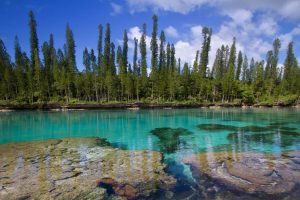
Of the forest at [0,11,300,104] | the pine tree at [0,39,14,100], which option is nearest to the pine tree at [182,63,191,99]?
the forest at [0,11,300,104]

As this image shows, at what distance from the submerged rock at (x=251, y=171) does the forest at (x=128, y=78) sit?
43.0 meters

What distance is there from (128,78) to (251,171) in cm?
4612

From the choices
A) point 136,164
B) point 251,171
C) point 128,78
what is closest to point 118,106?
point 128,78

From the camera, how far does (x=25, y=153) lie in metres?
11.7

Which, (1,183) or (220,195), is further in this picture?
(1,183)

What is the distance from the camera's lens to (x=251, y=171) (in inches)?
340

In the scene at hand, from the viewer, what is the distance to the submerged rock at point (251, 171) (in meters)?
7.16

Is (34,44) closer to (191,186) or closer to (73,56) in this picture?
(73,56)

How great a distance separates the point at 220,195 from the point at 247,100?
58530 millimetres

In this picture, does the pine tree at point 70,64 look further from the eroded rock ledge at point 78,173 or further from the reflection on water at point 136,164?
the eroded rock ledge at point 78,173

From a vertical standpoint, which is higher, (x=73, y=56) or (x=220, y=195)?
(x=73, y=56)

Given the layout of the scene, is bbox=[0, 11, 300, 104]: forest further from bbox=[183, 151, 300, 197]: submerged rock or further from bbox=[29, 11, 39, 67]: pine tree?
bbox=[183, 151, 300, 197]: submerged rock

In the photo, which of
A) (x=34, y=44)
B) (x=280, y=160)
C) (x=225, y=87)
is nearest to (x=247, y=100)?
(x=225, y=87)

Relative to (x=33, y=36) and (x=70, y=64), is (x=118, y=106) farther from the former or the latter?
(x=33, y=36)
